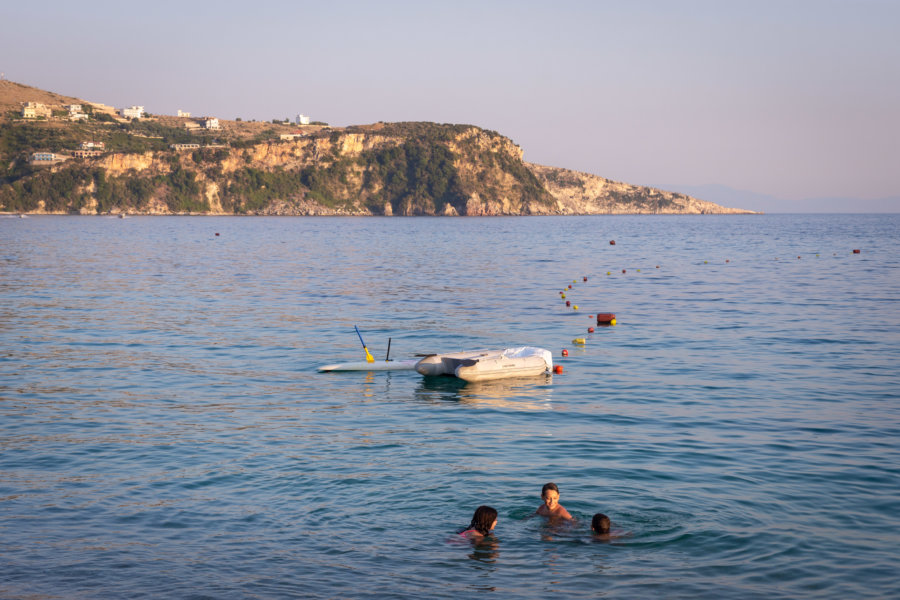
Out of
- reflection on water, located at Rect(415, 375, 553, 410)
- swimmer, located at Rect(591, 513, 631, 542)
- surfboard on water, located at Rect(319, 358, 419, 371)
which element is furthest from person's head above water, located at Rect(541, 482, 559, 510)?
surfboard on water, located at Rect(319, 358, 419, 371)

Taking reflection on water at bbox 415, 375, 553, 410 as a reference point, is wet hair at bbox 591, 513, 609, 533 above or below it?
above

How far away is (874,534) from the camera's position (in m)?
14.0

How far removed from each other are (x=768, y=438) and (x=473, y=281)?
41347mm

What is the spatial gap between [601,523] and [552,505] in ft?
3.04

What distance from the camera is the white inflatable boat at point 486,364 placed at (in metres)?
27.0

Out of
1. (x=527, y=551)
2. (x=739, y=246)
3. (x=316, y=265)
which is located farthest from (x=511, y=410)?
(x=739, y=246)

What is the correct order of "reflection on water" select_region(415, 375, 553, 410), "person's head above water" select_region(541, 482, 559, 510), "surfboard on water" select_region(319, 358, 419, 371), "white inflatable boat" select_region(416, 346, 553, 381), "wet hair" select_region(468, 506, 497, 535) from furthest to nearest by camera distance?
"surfboard on water" select_region(319, 358, 419, 371)
"white inflatable boat" select_region(416, 346, 553, 381)
"reflection on water" select_region(415, 375, 553, 410)
"person's head above water" select_region(541, 482, 559, 510)
"wet hair" select_region(468, 506, 497, 535)

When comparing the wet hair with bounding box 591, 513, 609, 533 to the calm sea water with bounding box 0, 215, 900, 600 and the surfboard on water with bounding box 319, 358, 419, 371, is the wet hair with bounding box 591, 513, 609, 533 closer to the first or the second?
the calm sea water with bounding box 0, 215, 900, 600

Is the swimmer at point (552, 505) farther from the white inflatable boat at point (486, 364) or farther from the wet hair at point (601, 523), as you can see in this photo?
the white inflatable boat at point (486, 364)

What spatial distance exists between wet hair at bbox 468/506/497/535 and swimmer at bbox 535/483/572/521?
104 cm

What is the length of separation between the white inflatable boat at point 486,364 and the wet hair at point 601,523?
42.6 feet

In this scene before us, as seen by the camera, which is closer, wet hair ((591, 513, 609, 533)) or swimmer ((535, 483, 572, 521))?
wet hair ((591, 513, 609, 533))

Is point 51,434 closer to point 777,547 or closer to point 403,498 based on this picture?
point 403,498

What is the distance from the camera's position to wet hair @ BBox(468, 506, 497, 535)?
13.9m
